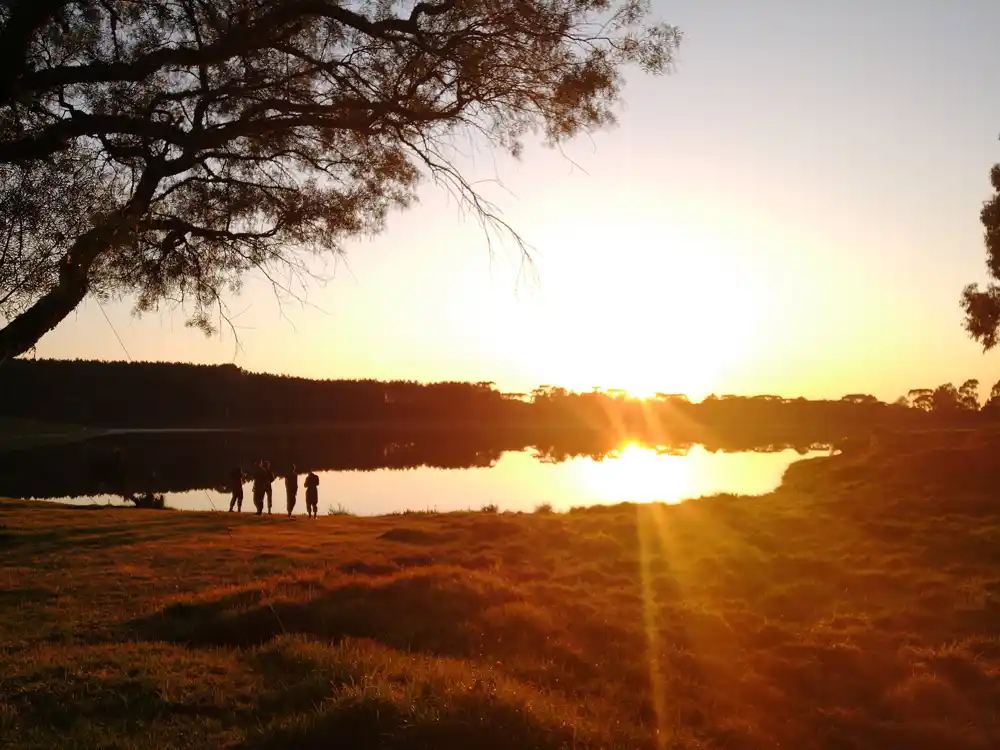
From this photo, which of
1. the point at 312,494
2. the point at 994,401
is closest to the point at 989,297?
the point at 994,401

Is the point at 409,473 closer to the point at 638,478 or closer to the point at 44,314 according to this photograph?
the point at 638,478

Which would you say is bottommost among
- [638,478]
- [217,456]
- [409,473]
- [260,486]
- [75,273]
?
[638,478]

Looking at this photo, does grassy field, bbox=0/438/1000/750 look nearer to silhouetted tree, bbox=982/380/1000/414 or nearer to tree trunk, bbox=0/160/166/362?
tree trunk, bbox=0/160/166/362

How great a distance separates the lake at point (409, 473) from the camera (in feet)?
135

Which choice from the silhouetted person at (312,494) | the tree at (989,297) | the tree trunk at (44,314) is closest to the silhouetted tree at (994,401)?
the tree at (989,297)

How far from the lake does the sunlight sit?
83mm

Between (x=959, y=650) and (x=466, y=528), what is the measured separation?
13055mm

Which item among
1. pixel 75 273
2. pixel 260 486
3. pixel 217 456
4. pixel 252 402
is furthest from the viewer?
pixel 252 402

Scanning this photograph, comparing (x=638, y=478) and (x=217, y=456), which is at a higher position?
(x=217, y=456)

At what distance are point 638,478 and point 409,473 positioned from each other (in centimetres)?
1674

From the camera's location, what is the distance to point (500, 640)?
9.24 m

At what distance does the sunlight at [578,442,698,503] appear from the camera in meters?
44.6

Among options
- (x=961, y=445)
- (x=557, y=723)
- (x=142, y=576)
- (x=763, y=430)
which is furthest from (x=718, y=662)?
(x=763, y=430)

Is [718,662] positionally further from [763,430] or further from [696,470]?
[763,430]
